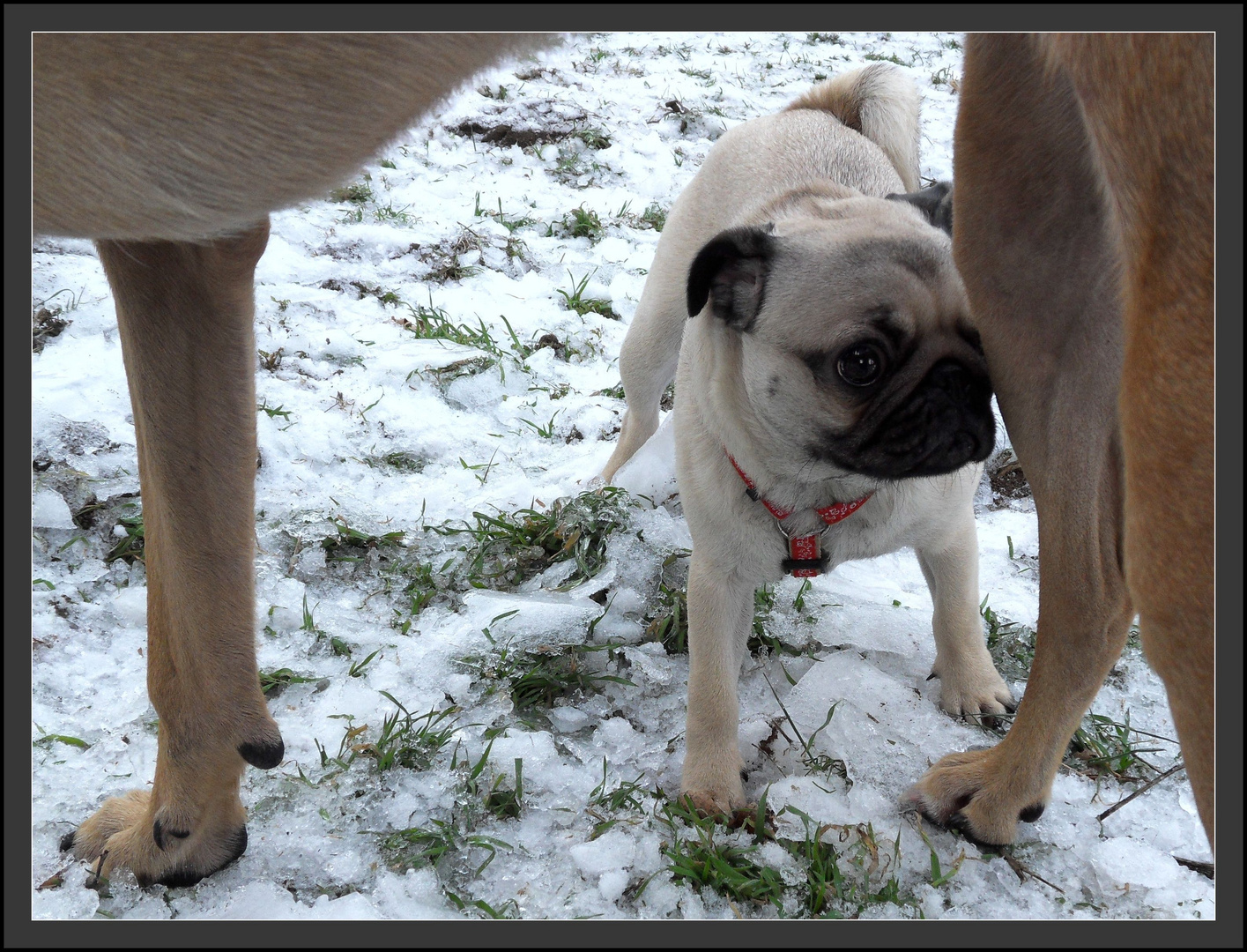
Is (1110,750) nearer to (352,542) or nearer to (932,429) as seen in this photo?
(932,429)

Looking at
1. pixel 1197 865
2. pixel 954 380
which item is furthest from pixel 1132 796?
pixel 954 380

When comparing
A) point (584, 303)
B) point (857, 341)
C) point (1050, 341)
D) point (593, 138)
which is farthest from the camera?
point (593, 138)

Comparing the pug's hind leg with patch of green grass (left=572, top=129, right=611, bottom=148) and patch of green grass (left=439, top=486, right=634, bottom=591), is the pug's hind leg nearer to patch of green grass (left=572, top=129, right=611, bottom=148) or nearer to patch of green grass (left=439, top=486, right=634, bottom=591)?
patch of green grass (left=439, top=486, right=634, bottom=591)

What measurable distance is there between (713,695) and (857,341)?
925 mm

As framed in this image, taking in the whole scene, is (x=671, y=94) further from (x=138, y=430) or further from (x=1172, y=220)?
(x=1172, y=220)

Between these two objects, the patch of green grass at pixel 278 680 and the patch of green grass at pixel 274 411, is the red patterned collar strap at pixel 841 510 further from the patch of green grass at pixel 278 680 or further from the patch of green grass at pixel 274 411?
the patch of green grass at pixel 274 411

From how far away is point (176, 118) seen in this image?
1.30m

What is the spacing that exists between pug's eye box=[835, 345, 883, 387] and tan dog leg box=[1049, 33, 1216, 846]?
1.06 metres

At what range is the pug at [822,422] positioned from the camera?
214 centimetres

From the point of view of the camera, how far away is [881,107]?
322 cm

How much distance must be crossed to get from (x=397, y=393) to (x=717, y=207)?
4.75 ft

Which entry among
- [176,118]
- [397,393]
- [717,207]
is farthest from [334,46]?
[397,393]

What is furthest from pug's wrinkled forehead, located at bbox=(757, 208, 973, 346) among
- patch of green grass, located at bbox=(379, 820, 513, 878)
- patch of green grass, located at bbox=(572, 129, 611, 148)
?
patch of green grass, located at bbox=(572, 129, 611, 148)

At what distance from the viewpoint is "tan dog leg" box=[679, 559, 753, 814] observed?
2.34 m
